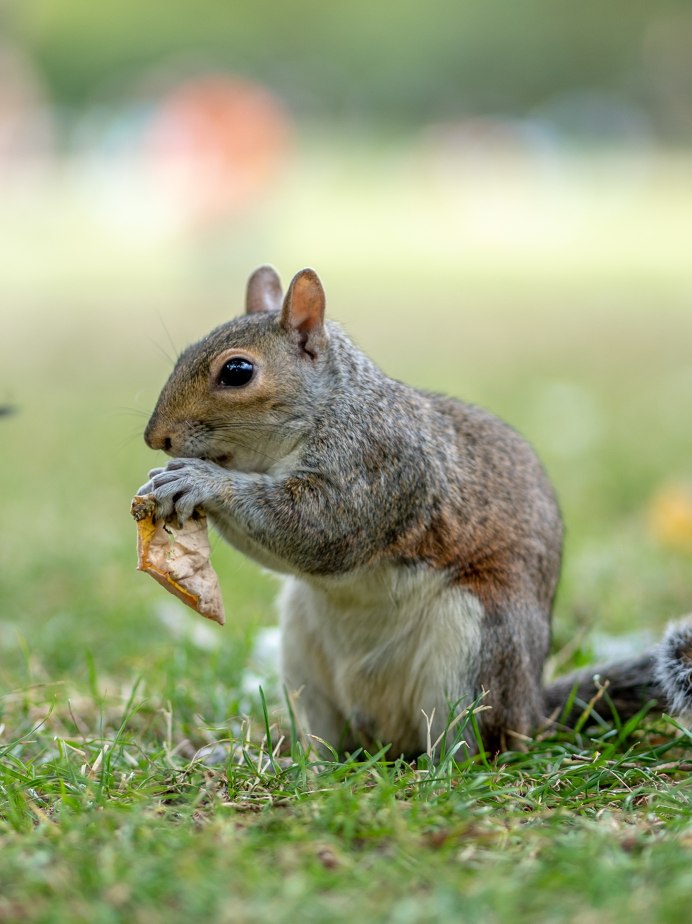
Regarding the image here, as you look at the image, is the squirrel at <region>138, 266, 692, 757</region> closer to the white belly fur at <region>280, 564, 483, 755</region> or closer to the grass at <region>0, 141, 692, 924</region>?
the white belly fur at <region>280, 564, 483, 755</region>

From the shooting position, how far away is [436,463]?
3297 millimetres

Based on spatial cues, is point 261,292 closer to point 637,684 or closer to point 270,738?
point 270,738

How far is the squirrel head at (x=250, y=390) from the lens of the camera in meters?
3.17

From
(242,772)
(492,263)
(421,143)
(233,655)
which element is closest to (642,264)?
(492,263)

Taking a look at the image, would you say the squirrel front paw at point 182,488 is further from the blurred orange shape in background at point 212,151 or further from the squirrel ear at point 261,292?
the blurred orange shape in background at point 212,151

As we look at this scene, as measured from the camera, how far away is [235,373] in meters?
3.20

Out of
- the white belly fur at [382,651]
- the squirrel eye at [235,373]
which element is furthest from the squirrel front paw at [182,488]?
the white belly fur at [382,651]

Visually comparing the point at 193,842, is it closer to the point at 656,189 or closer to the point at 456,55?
the point at 656,189

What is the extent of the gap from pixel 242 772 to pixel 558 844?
0.76 m

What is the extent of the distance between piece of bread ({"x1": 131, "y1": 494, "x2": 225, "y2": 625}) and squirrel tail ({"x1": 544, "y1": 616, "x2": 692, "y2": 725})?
3.07ft

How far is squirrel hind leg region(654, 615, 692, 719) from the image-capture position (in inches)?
117

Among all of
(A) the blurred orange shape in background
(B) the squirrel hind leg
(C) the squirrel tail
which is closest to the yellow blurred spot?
(C) the squirrel tail

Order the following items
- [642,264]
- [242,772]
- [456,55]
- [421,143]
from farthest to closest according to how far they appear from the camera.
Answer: [456,55], [421,143], [642,264], [242,772]

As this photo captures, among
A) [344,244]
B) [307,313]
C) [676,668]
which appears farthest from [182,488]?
[344,244]
